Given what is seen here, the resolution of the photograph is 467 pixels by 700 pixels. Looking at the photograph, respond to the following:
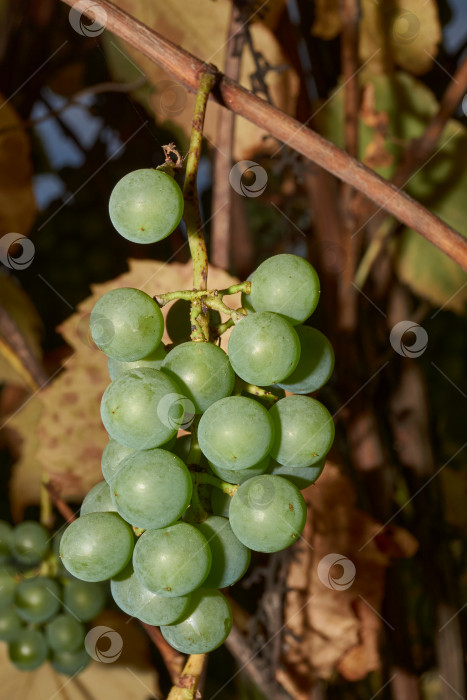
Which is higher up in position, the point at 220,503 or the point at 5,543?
the point at 220,503

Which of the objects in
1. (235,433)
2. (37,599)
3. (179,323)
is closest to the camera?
(235,433)

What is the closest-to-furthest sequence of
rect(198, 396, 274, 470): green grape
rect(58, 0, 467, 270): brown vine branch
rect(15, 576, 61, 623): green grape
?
1. rect(198, 396, 274, 470): green grape
2. rect(58, 0, 467, 270): brown vine branch
3. rect(15, 576, 61, 623): green grape

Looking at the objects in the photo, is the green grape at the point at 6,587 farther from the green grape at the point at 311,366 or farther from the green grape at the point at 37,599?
the green grape at the point at 311,366

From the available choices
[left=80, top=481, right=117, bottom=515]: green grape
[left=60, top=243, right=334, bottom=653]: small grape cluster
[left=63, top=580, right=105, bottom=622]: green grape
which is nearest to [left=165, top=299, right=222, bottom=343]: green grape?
[left=60, top=243, right=334, bottom=653]: small grape cluster

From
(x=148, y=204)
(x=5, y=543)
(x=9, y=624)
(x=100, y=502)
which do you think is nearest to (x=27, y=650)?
(x=9, y=624)

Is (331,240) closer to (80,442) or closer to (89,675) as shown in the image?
(80,442)

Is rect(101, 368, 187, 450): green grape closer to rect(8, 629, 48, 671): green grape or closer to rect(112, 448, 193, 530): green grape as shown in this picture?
rect(112, 448, 193, 530): green grape

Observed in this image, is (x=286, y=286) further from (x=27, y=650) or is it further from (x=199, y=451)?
(x=27, y=650)

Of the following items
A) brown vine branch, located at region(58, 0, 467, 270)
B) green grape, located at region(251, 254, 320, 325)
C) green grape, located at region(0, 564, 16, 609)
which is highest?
brown vine branch, located at region(58, 0, 467, 270)
